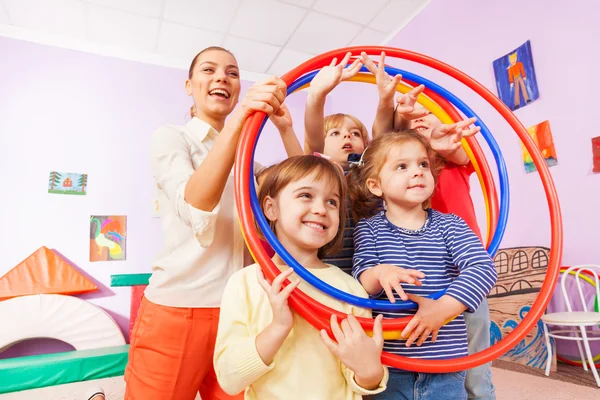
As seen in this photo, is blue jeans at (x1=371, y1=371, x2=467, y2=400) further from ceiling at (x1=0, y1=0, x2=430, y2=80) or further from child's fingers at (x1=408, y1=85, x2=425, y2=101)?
ceiling at (x1=0, y1=0, x2=430, y2=80)

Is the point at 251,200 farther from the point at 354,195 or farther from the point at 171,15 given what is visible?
the point at 171,15

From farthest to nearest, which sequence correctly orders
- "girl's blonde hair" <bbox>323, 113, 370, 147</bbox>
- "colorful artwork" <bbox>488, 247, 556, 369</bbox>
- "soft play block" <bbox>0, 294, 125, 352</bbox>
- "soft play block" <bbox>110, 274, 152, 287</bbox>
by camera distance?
"soft play block" <bbox>110, 274, 152, 287</bbox> < "soft play block" <bbox>0, 294, 125, 352</bbox> < "colorful artwork" <bbox>488, 247, 556, 369</bbox> < "girl's blonde hair" <bbox>323, 113, 370, 147</bbox>

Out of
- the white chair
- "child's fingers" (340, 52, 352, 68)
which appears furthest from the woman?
the white chair

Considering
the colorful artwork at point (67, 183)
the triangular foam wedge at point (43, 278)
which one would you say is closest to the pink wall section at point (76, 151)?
the colorful artwork at point (67, 183)

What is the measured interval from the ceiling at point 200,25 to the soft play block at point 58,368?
300 centimetres

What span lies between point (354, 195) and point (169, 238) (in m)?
0.61

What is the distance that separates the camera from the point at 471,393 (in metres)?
1.25

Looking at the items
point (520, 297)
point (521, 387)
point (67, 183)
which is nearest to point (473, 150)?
point (521, 387)

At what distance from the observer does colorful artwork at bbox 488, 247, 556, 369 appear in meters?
2.79

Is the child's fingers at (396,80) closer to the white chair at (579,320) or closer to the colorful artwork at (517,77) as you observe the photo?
the white chair at (579,320)

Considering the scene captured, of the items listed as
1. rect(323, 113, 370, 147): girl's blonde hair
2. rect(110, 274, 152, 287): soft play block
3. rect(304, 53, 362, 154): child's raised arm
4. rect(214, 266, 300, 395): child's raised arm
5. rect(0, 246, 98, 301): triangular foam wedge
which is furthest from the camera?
rect(110, 274, 152, 287): soft play block

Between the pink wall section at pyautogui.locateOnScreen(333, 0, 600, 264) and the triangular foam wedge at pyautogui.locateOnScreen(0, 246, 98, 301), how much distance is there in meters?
3.60

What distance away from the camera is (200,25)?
391 cm

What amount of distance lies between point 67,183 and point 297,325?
3.66 metres
